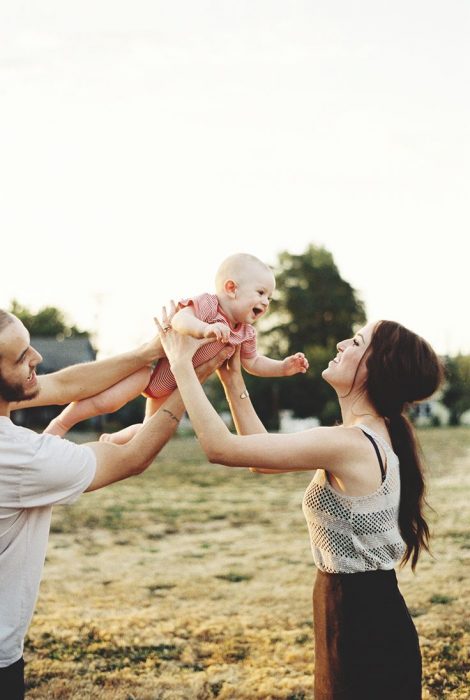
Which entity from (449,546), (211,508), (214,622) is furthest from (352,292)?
(214,622)

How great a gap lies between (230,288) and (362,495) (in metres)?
1.14

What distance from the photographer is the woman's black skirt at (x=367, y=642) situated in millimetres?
2715

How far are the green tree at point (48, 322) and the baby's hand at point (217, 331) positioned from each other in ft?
204

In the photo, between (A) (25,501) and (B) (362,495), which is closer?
(A) (25,501)

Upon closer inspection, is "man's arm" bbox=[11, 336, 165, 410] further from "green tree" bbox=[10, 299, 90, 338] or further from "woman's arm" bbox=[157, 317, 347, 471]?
"green tree" bbox=[10, 299, 90, 338]

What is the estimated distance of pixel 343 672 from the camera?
2.74 meters

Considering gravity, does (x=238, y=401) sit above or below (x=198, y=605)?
above

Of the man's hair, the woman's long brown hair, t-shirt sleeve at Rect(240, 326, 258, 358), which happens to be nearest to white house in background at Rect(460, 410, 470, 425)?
t-shirt sleeve at Rect(240, 326, 258, 358)

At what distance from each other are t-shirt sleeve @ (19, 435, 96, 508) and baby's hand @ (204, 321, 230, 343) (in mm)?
708

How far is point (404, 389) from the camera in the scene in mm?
2908

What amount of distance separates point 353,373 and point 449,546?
776 cm

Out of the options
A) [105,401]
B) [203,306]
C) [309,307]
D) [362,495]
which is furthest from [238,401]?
[309,307]

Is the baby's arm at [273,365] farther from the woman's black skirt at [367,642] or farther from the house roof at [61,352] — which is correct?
the house roof at [61,352]

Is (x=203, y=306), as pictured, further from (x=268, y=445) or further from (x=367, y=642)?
(x=367, y=642)
